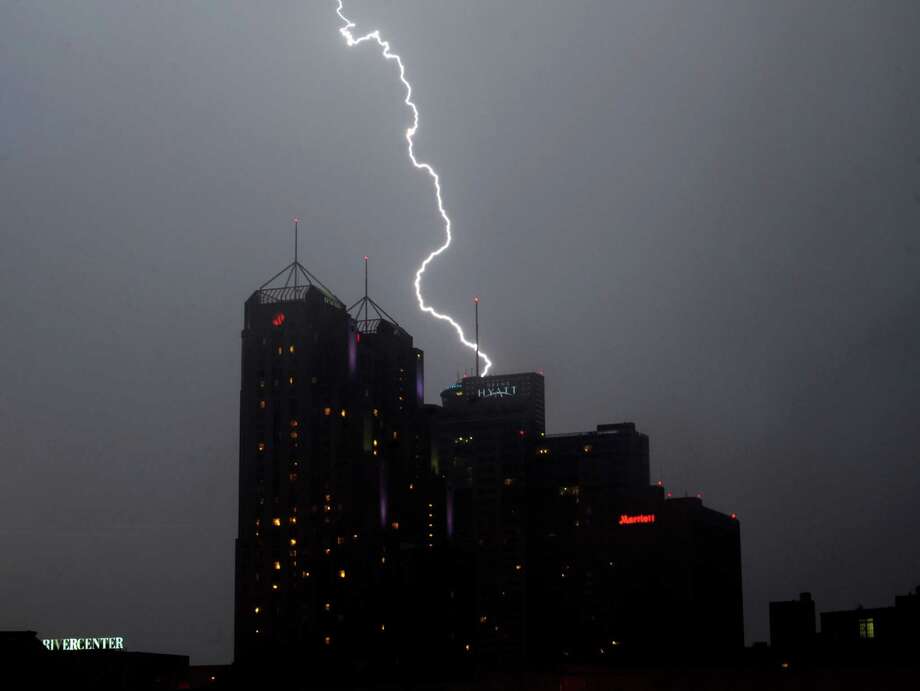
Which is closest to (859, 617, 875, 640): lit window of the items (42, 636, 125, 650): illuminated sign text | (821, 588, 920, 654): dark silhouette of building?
(821, 588, 920, 654): dark silhouette of building

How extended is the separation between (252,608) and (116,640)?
37.5 m

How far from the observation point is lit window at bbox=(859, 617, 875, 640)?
18716cm

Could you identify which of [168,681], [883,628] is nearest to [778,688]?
[883,628]

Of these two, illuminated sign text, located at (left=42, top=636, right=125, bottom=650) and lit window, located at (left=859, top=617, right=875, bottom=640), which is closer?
illuminated sign text, located at (left=42, top=636, right=125, bottom=650)

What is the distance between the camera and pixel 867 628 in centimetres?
18812

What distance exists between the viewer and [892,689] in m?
131

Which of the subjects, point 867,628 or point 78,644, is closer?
point 78,644

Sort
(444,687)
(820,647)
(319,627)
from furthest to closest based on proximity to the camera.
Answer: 1. (319,627)
2. (820,647)
3. (444,687)

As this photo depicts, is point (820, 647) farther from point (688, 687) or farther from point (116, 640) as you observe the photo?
point (116, 640)

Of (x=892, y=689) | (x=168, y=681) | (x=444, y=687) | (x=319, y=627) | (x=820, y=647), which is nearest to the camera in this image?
(x=892, y=689)

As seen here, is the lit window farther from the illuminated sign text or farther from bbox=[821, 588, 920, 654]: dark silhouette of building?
the illuminated sign text

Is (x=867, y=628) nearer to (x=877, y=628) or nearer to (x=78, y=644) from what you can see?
(x=877, y=628)

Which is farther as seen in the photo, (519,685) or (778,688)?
(519,685)

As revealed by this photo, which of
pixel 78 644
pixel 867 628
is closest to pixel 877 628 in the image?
pixel 867 628
